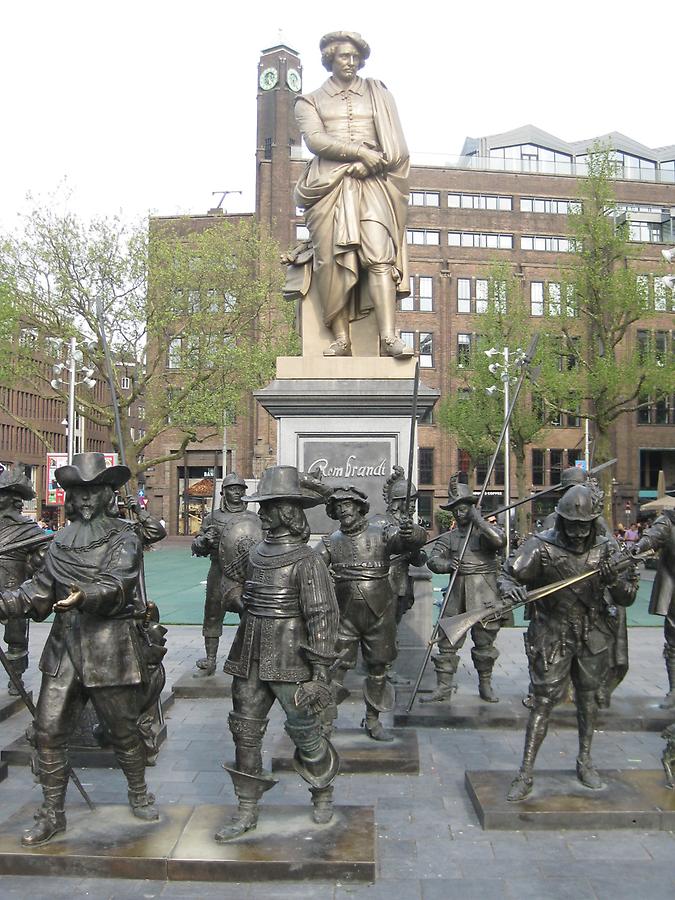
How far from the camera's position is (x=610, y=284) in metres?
27.2

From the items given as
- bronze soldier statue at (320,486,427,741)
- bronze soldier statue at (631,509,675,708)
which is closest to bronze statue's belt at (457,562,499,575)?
bronze soldier statue at (631,509,675,708)

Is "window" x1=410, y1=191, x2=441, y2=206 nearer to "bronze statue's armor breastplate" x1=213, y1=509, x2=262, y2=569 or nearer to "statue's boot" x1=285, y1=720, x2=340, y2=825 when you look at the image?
"bronze statue's armor breastplate" x1=213, y1=509, x2=262, y2=569

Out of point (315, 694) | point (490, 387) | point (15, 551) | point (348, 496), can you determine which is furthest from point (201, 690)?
point (490, 387)

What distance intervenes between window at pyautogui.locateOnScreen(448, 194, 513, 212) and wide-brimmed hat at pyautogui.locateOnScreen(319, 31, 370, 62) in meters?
43.4

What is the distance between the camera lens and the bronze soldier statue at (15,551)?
8.34 meters

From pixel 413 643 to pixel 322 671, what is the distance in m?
4.13

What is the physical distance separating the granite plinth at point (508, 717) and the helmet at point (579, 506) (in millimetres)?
2910

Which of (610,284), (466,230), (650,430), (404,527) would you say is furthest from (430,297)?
(404,527)

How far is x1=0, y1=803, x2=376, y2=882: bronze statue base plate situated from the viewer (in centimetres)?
461

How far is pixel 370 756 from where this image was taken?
21.6ft

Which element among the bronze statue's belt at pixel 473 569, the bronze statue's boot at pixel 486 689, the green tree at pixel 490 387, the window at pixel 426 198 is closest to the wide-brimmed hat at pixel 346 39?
the bronze statue's belt at pixel 473 569

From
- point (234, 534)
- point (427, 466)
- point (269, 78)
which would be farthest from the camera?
point (269, 78)

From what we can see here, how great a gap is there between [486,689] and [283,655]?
4.15 metres

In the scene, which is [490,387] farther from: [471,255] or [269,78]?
[269,78]
